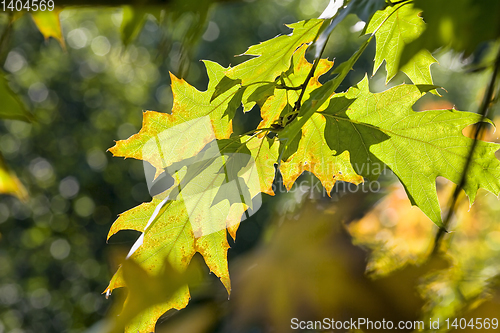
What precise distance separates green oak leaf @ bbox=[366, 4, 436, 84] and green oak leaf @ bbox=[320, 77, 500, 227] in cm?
4

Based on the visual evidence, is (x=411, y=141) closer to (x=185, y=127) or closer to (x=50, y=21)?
(x=185, y=127)

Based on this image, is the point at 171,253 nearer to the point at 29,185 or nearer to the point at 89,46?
the point at 29,185

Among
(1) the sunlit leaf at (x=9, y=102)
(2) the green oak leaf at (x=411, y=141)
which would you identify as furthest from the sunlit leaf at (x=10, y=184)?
(2) the green oak leaf at (x=411, y=141)

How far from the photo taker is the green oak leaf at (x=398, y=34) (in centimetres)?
47

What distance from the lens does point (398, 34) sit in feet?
1.61

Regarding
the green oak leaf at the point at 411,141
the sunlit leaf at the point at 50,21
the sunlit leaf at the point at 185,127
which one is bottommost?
the green oak leaf at the point at 411,141

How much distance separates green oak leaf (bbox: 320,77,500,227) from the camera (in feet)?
1.49

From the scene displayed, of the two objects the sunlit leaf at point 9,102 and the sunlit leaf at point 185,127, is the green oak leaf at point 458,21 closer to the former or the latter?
the sunlit leaf at point 185,127

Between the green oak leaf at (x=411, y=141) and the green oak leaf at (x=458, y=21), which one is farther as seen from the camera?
the green oak leaf at (x=411, y=141)
